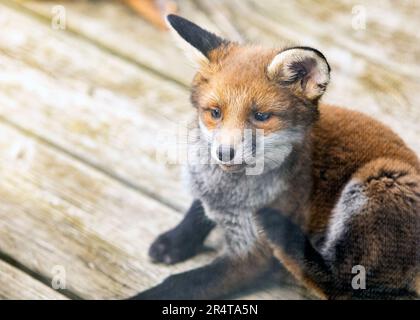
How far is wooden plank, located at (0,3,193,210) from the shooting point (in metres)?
2.51

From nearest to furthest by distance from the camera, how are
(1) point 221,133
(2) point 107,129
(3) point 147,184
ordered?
1. (1) point 221,133
2. (3) point 147,184
3. (2) point 107,129

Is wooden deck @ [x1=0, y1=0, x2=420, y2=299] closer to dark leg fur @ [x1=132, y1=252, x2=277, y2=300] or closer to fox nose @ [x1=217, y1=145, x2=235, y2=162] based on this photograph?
dark leg fur @ [x1=132, y1=252, x2=277, y2=300]

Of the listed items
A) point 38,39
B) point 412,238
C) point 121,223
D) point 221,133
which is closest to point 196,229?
point 121,223

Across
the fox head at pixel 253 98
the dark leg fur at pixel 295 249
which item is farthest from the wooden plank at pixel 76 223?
the fox head at pixel 253 98

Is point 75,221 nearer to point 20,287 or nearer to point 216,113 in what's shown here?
point 20,287

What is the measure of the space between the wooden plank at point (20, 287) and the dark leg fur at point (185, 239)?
344mm

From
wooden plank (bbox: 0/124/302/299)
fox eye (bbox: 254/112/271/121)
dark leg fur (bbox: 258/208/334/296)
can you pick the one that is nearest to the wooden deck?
wooden plank (bbox: 0/124/302/299)

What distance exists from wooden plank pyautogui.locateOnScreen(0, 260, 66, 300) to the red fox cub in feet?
0.94

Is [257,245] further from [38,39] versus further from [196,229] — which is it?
[38,39]

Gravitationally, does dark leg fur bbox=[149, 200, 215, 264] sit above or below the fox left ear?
below

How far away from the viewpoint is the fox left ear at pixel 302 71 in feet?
6.06

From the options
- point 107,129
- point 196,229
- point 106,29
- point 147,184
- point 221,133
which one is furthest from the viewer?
point 106,29

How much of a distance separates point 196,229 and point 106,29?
1.08 meters

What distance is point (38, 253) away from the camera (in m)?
2.15
